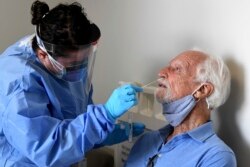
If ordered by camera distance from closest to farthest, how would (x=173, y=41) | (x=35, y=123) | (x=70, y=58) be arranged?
(x=35, y=123)
(x=70, y=58)
(x=173, y=41)

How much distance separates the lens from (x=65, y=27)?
1332 millimetres

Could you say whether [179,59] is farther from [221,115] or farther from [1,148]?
[1,148]

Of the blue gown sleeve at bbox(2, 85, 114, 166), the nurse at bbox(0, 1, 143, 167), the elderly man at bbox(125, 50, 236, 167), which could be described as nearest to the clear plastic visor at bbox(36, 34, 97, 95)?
the nurse at bbox(0, 1, 143, 167)

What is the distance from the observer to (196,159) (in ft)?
4.47

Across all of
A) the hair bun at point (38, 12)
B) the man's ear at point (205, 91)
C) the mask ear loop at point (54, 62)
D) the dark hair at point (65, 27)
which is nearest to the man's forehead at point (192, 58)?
the man's ear at point (205, 91)

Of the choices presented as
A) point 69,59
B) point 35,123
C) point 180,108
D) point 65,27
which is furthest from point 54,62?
point 180,108

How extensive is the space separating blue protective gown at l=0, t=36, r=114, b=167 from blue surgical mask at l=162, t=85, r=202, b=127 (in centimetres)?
27

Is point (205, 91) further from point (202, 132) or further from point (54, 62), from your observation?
point (54, 62)

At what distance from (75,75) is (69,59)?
0.12m

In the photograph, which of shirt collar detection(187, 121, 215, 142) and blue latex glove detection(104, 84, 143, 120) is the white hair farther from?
blue latex glove detection(104, 84, 143, 120)

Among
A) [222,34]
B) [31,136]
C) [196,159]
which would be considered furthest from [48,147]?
[222,34]

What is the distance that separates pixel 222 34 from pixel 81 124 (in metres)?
0.74

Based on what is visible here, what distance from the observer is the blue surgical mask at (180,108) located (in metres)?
1.43

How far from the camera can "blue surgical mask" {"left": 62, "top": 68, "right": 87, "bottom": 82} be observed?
1491 millimetres
